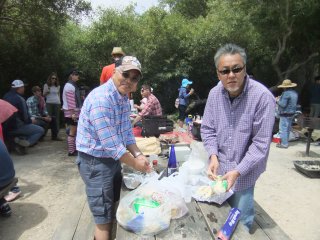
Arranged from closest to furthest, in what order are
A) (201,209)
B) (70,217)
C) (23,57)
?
(201,209), (70,217), (23,57)

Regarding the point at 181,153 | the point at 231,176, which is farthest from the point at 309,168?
the point at 231,176

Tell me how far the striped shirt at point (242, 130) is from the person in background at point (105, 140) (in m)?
0.57

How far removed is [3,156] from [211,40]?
36.6ft

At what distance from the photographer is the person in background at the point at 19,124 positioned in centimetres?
697

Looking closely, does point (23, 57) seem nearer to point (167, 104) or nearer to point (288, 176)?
point (167, 104)

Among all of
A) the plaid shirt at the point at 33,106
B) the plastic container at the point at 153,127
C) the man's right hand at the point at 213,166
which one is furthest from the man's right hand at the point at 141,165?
the plaid shirt at the point at 33,106

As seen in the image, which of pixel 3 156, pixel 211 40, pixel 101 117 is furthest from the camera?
pixel 211 40

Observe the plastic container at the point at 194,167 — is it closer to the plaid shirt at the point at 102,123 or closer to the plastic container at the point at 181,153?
the plaid shirt at the point at 102,123

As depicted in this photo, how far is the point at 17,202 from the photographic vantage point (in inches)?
183

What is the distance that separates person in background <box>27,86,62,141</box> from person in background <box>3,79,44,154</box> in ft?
3.30

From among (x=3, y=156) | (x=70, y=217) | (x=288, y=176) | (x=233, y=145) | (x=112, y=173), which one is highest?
(x=233, y=145)

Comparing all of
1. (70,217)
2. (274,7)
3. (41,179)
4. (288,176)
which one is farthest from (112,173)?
(274,7)

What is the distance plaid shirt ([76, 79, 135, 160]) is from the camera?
2162 mm

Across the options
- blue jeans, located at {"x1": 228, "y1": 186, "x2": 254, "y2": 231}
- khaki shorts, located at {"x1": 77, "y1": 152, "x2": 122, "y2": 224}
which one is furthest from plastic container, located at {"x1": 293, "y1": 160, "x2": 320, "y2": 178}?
khaki shorts, located at {"x1": 77, "y1": 152, "x2": 122, "y2": 224}
